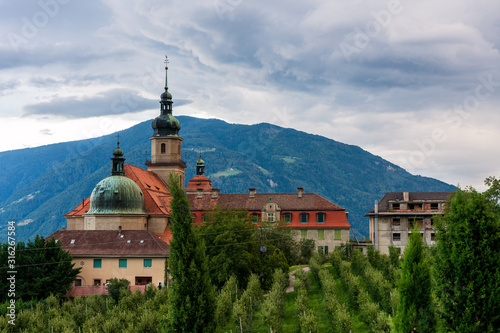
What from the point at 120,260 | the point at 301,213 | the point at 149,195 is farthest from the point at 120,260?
the point at 301,213

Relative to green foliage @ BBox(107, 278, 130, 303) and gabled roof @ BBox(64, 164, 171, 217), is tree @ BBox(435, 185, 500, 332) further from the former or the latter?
gabled roof @ BBox(64, 164, 171, 217)

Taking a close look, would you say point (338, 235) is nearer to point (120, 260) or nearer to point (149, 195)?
point (149, 195)

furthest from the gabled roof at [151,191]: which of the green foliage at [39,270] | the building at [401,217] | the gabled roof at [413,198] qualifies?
the building at [401,217]

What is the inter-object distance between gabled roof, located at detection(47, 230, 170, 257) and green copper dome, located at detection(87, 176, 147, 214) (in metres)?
10.0

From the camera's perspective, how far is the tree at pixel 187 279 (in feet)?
100

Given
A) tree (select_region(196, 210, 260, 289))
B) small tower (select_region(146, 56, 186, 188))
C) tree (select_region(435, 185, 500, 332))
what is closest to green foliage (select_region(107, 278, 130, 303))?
tree (select_region(196, 210, 260, 289))

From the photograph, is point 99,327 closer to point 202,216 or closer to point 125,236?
point 125,236

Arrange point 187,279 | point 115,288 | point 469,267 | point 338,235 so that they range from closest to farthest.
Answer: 1. point 469,267
2. point 187,279
3. point 115,288
4. point 338,235

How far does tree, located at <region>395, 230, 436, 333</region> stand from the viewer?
2255 cm

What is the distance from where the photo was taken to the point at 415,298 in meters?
22.9

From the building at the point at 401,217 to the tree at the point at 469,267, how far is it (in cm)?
6204

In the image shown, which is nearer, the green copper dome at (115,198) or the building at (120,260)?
the building at (120,260)

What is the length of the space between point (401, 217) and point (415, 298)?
205 ft

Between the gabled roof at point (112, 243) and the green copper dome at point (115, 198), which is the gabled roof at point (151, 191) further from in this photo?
the gabled roof at point (112, 243)
